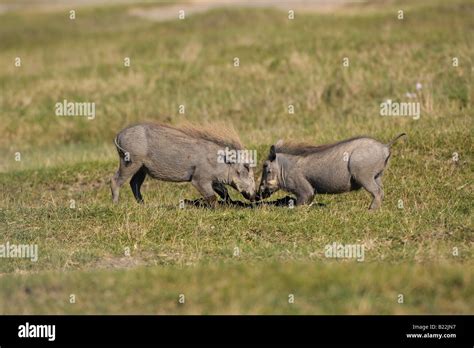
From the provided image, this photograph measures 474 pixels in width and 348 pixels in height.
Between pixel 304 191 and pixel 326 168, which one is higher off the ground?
pixel 326 168

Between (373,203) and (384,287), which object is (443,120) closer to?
(373,203)

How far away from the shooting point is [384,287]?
7590 mm

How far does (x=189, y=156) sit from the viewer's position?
11516mm

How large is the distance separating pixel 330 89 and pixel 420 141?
216 inches

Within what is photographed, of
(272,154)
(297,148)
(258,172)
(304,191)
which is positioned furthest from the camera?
(258,172)

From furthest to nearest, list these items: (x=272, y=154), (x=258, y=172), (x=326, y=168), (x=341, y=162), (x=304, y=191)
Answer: (x=258, y=172) → (x=272, y=154) → (x=304, y=191) → (x=326, y=168) → (x=341, y=162)

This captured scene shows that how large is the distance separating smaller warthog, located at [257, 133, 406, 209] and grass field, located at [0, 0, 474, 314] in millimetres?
321

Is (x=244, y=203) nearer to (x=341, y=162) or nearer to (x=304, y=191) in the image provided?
(x=304, y=191)

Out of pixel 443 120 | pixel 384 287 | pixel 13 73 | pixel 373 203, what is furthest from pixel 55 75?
pixel 384 287

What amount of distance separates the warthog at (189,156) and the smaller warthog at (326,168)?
369 mm

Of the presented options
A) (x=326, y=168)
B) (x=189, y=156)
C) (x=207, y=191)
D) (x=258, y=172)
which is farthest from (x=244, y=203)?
(x=258, y=172)

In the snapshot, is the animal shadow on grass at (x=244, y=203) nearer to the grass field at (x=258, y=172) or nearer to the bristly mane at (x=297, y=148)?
the grass field at (x=258, y=172)

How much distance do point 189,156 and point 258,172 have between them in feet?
7.22
